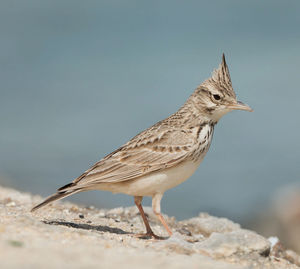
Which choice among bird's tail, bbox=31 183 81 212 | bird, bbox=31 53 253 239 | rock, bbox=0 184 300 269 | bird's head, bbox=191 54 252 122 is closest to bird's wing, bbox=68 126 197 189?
bird, bbox=31 53 253 239

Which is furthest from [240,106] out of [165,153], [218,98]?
[165,153]

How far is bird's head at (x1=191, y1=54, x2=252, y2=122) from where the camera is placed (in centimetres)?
1014

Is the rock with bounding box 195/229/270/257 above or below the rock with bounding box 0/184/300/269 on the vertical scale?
below

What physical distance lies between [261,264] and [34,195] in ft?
27.3

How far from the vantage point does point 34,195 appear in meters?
14.9

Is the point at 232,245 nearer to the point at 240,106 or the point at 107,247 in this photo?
the point at 107,247

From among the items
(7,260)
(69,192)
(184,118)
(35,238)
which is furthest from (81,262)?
(184,118)

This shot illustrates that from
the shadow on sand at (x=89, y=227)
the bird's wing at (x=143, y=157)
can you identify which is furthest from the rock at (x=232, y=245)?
the shadow on sand at (x=89, y=227)

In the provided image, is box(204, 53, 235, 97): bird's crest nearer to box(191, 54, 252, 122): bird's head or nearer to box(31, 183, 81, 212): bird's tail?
box(191, 54, 252, 122): bird's head

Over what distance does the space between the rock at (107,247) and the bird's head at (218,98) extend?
2434 millimetres

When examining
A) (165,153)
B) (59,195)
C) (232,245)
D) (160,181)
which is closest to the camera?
(232,245)

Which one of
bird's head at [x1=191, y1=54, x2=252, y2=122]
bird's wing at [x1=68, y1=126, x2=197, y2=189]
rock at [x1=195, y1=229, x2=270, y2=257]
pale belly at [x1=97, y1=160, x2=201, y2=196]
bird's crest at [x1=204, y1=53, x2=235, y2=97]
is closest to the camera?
rock at [x1=195, y1=229, x2=270, y2=257]

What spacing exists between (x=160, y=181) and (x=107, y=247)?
88.5 inches

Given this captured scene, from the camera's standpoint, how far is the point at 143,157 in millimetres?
9789
